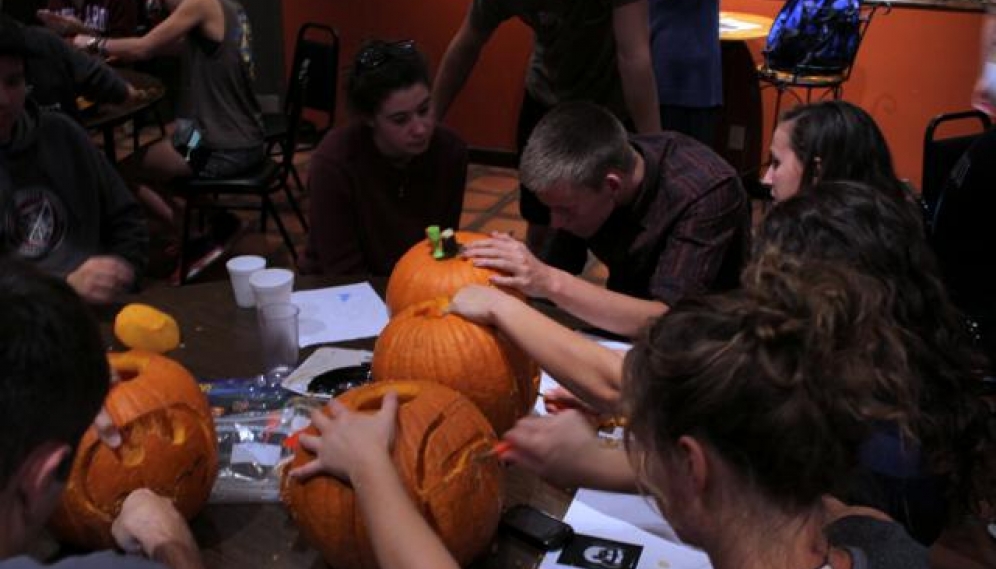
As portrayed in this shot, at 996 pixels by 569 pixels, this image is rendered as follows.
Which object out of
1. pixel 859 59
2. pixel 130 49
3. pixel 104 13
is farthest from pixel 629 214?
pixel 104 13

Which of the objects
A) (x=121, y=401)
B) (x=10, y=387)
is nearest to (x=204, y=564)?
(x=121, y=401)

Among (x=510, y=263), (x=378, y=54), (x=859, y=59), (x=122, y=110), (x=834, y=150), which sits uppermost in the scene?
(x=378, y=54)

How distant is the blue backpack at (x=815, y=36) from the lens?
4.39m

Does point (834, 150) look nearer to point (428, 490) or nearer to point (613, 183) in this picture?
point (613, 183)

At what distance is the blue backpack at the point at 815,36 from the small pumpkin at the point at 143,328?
3.63 metres

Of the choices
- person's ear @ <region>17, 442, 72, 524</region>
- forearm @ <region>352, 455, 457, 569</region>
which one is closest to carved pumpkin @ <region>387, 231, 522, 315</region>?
forearm @ <region>352, 455, 457, 569</region>

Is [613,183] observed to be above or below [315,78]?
above

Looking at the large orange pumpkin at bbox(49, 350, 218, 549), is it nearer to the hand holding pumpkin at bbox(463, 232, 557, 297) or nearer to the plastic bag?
the plastic bag

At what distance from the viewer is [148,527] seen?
1.21m

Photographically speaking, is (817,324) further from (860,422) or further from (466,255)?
(466,255)

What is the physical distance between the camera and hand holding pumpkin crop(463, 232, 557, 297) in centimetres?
174

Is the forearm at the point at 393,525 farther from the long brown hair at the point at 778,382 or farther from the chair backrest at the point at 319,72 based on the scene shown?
the chair backrest at the point at 319,72

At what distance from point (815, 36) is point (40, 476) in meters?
4.25

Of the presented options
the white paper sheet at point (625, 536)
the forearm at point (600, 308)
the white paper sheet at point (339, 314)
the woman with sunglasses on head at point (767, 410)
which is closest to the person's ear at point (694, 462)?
the woman with sunglasses on head at point (767, 410)
